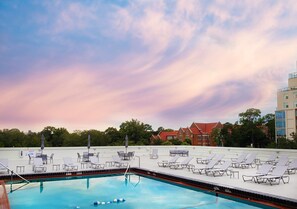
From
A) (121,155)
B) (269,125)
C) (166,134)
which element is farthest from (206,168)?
(166,134)

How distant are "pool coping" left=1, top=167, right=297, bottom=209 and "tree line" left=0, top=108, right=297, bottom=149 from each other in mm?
26584

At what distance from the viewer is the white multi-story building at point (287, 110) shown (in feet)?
167

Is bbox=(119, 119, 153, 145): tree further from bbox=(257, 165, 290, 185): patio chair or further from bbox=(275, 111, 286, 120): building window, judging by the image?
bbox=(257, 165, 290, 185): patio chair

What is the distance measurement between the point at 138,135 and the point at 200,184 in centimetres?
3891

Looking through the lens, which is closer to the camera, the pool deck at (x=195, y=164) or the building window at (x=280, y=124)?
the pool deck at (x=195, y=164)

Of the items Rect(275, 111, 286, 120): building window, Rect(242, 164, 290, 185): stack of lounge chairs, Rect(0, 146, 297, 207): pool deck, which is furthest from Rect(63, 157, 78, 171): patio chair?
Rect(275, 111, 286, 120): building window

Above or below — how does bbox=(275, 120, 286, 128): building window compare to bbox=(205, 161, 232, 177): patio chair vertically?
above

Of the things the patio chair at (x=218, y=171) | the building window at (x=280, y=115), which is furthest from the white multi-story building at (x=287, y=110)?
the patio chair at (x=218, y=171)

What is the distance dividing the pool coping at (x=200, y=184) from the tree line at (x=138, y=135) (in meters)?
26.6

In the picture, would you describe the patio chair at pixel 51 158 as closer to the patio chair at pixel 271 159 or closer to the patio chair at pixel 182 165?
the patio chair at pixel 182 165

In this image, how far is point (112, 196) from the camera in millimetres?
9219

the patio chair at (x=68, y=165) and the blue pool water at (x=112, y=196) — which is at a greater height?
the patio chair at (x=68, y=165)

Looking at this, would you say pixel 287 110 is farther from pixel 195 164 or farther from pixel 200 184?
pixel 200 184

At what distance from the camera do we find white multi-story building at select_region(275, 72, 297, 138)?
51.0 meters
